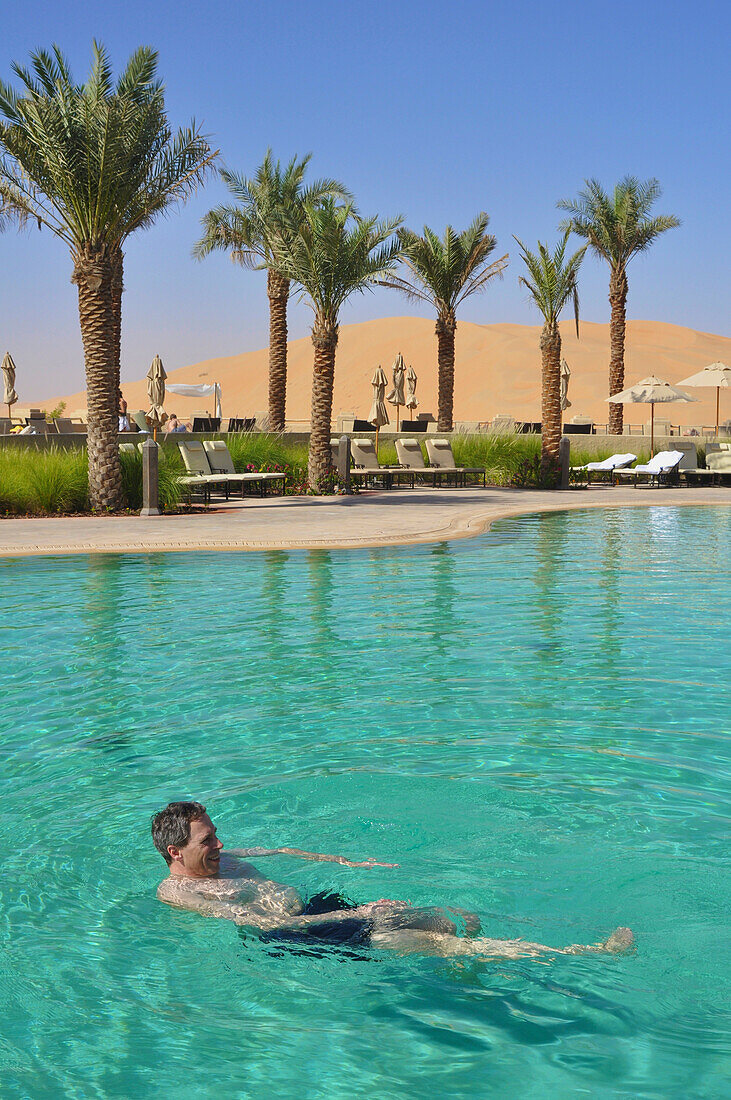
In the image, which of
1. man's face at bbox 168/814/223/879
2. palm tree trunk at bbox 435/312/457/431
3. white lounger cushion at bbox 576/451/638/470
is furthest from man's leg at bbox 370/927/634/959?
palm tree trunk at bbox 435/312/457/431

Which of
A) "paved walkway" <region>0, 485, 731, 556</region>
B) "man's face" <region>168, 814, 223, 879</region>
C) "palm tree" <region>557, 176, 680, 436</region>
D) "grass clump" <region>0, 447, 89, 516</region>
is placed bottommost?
"man's face" <region>168, 814, 223, 879</region>

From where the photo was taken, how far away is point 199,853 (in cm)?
420

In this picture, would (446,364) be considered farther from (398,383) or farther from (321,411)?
(321,411)

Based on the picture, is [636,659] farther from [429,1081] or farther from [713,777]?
[429,1081]

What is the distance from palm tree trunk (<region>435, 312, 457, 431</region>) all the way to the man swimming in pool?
95.0 feet

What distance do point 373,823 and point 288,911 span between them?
139cm

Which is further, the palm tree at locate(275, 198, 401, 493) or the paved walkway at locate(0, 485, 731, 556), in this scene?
the palm tree at locate(275, 198, 401, 493)

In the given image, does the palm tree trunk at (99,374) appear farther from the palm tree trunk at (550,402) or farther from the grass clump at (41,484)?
the palm tree trunk at (550,402)

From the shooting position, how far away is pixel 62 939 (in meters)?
4.25

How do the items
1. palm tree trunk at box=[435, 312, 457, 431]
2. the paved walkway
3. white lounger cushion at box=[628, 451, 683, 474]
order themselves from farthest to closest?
palm tree trunk at box=[435, 312, 457, 431] < white lounger cushion at box=[628, 451, 683, 474] < the paved walkway

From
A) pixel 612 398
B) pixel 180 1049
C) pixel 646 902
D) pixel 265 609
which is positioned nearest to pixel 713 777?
pixel 646 902

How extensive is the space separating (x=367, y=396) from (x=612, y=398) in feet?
311

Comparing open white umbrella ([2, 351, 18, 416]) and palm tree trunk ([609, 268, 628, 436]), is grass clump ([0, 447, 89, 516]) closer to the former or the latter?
open white umbrella ([2, 351, 18, 416])

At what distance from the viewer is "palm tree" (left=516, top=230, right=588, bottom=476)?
26016 millimetres
